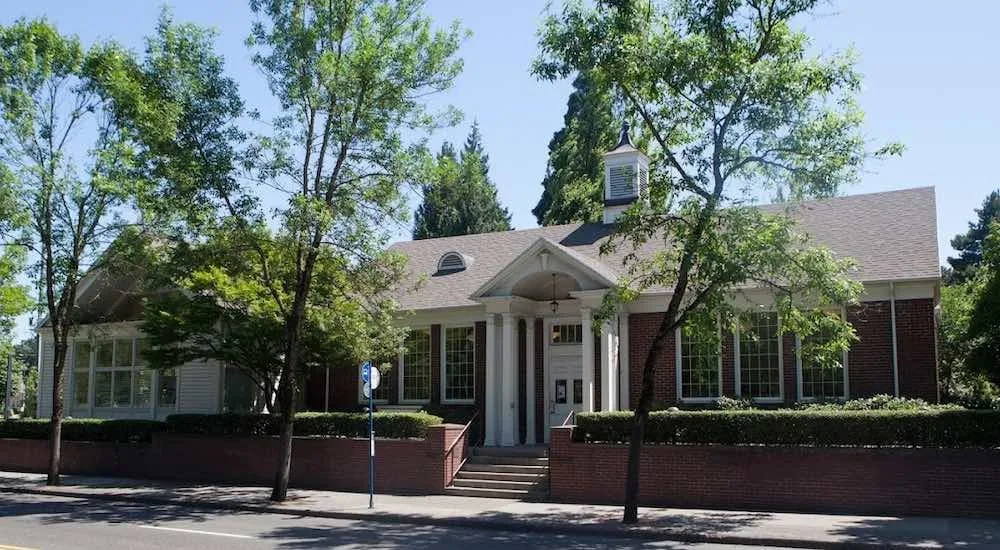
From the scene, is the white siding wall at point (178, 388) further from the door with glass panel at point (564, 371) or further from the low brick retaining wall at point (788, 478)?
the low brick retaining wall at point (788, 478)

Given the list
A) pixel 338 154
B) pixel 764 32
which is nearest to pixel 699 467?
pixel 764 32

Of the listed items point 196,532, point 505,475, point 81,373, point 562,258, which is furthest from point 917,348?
point 81,373

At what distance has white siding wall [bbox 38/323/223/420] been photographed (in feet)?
85.4

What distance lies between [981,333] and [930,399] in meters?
3.09

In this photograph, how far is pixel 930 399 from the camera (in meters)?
19.1

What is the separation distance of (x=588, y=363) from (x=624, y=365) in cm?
129

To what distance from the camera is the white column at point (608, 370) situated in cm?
2100

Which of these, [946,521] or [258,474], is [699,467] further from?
[258,474]

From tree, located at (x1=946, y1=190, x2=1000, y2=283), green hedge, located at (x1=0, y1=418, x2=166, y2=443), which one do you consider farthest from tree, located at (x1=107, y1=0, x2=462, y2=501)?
tree, located at (x1=946, y1=190, x2=1000, y2=283)

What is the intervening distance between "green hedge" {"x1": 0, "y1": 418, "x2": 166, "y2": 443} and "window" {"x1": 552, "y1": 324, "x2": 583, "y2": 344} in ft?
35.1

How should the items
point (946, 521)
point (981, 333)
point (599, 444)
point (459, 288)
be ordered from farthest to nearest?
point (459, 288) → point (599, 444) → point (981, 333) → point (946, 521)

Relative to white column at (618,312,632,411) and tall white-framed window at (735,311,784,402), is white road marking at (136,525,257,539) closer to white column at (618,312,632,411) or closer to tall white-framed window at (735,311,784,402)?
white column at (618,312,632,411)

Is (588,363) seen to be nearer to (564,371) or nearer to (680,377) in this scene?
(680,377)

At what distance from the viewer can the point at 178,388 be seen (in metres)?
26.5
